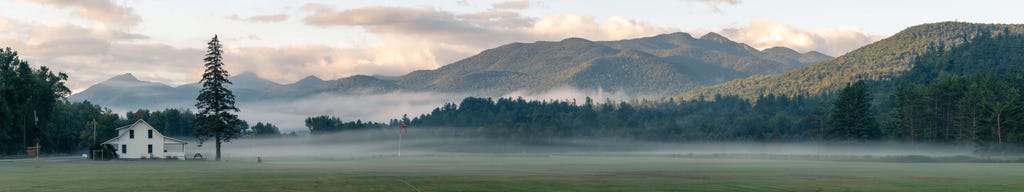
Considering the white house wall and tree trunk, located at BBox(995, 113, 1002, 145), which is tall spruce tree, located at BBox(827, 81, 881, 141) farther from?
the white house wall

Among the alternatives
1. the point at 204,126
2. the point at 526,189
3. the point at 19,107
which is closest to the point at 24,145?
the point at 19,107

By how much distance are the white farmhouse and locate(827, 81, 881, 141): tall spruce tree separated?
93.9m

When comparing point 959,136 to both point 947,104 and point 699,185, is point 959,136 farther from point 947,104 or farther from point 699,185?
point 699,185

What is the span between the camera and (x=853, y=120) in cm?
15062

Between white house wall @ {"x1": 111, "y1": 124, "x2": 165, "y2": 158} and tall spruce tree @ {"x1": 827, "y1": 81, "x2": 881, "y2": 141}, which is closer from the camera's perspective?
white house wall @ {"x1": 111, "y1": 124, "x2": 165, "y2": 158}


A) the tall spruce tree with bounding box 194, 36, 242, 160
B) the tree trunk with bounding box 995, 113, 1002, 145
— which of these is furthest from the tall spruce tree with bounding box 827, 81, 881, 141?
the tall spruce tree with bounding box 194, 36, 242, 160

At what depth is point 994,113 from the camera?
12756 centimetres

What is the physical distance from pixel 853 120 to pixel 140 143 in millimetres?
100641

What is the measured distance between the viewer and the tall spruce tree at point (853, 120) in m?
150

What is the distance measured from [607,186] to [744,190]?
7.13 m

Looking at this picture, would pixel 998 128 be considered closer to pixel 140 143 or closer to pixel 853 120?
pixel 853 120

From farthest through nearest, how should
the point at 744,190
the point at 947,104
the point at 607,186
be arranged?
the point at 947,104
the point at 607,186
the point at 744,190

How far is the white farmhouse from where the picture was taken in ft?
415

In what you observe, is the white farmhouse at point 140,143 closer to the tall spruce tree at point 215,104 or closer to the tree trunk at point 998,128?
the tall spruce tree at point 215,104
